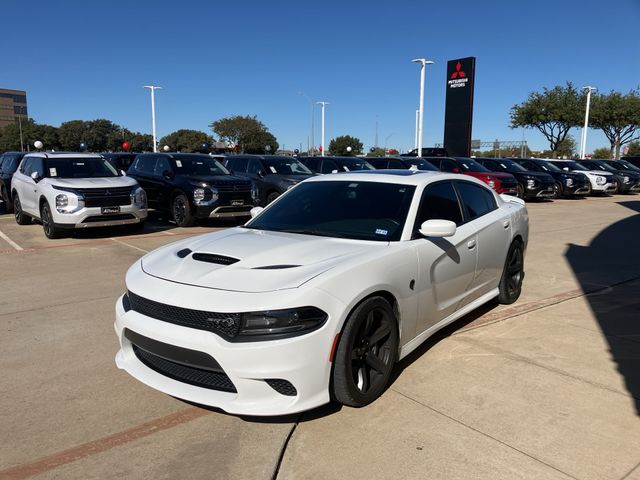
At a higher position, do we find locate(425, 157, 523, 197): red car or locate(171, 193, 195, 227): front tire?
locate(425, 157, 523, 197): red car

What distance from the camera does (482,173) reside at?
19156 mm

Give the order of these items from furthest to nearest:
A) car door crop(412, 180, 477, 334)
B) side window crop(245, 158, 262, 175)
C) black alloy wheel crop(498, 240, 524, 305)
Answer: side window crop(245, 158, 262, 175) → black alloy wheel crop(498, 240, 524, 305) → car door crop(412, 180, 477, 334)

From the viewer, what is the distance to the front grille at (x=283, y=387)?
293 centimetres

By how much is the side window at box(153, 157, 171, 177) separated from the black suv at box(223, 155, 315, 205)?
85.4 inches

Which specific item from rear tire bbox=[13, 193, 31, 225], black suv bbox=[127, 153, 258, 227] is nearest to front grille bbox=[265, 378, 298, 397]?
black suv bbox=[127, 153, 258, 227]

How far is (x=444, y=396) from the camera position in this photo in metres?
3.63

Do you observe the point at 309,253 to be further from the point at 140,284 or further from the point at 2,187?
the point at 2,187

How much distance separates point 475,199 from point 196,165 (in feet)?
30.2

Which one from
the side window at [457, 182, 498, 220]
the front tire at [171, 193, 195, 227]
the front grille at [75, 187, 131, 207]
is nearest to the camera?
the side window at [457, 182, 498, 220]

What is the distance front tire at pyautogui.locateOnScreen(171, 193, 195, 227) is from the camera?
39.4 ft

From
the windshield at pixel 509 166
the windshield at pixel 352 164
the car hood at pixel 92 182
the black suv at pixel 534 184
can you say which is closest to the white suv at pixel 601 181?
the windshield at pixel 509 166

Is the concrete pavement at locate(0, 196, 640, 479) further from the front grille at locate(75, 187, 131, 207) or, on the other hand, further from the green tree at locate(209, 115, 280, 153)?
the green tree at locate(209, 115, 280, 153)

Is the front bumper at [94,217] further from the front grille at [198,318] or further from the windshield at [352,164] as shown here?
the windshield at [352,164]

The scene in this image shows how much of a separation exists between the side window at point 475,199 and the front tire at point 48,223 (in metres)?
8.19
